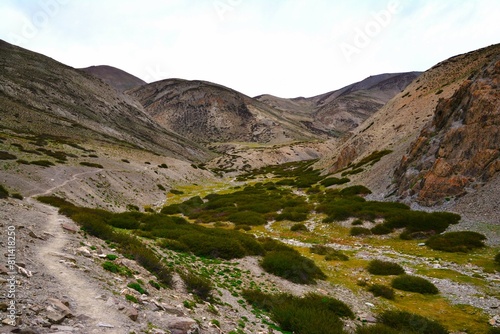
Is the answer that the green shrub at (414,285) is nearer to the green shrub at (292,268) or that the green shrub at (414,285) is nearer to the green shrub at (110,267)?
the green shrub at (292,268)

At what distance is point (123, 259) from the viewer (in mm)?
14305

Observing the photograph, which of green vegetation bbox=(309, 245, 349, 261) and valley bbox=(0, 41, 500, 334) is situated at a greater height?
valley bbox=(0, 41, 500, 334)

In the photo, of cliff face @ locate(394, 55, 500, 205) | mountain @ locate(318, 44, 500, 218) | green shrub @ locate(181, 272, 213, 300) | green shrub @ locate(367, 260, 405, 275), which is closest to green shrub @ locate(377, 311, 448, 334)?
green shrub @ locate(367, 260, 405, 275)

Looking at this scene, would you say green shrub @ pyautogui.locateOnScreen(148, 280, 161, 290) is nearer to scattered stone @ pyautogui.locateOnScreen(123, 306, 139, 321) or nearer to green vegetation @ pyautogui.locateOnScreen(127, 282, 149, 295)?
green vegetation @ pyautogui.locateOnScreen(127, 282, 149, 295)

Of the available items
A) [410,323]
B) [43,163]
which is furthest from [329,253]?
[43,163]

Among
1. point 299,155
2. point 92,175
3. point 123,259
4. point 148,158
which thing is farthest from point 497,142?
point 299,155

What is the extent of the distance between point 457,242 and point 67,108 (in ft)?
426

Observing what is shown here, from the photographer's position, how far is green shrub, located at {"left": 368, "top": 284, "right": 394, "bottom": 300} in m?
17.7

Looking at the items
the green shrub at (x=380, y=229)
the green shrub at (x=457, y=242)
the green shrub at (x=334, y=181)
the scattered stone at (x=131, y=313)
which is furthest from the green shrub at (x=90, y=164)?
the green shrub at (x=457, y=242)

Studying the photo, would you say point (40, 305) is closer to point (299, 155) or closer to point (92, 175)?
point (92, 175)

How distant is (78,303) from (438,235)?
2815cm

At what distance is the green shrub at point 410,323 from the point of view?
1341 centimetres

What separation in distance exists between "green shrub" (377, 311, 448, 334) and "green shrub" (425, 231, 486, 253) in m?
12.9

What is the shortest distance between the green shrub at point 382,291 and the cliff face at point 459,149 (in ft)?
62.4
